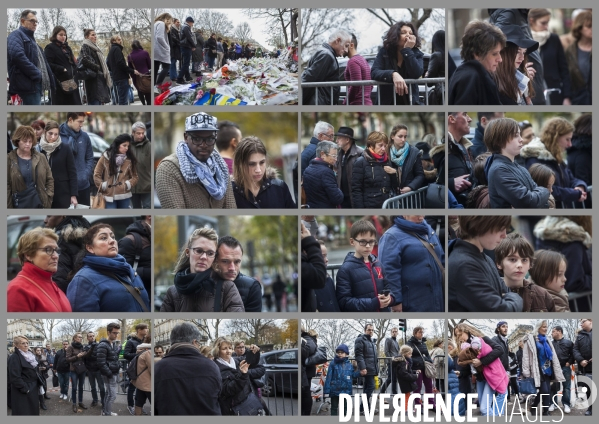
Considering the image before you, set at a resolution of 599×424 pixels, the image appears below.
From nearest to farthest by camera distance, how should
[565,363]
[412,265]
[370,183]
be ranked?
1. [412,265]
2. [370,183]
3. [565,363]

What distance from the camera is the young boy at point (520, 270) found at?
38.3 ft

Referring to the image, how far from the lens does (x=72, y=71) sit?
1198 centimetres

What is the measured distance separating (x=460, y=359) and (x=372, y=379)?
3.23ft

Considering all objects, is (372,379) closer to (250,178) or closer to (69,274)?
(250,178)

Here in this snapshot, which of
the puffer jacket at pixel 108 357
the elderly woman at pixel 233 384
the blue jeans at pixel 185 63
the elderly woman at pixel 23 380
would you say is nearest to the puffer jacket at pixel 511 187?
the elderly woman at pixel 233 384

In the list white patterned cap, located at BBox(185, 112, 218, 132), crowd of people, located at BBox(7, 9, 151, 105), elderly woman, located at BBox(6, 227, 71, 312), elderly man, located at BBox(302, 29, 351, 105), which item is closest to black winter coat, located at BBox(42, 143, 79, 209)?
elderly woman, located at BBox(6, 227, 71, 312)

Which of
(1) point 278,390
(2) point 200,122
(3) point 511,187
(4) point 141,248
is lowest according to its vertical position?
(1) point 278,390

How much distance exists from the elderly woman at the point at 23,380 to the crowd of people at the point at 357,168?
346 cm

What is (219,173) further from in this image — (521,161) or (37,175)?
(521,161)

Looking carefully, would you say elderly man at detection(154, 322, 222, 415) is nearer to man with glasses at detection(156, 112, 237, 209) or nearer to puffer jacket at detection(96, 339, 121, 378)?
puffer jacket at detection(96, 339, 121, 378)

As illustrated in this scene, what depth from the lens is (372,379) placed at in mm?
11820

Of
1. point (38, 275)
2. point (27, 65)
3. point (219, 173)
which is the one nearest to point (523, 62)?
point (219, 173)

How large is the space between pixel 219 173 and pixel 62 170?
5.73 ft

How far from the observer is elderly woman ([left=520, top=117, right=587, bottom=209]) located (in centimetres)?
1180
